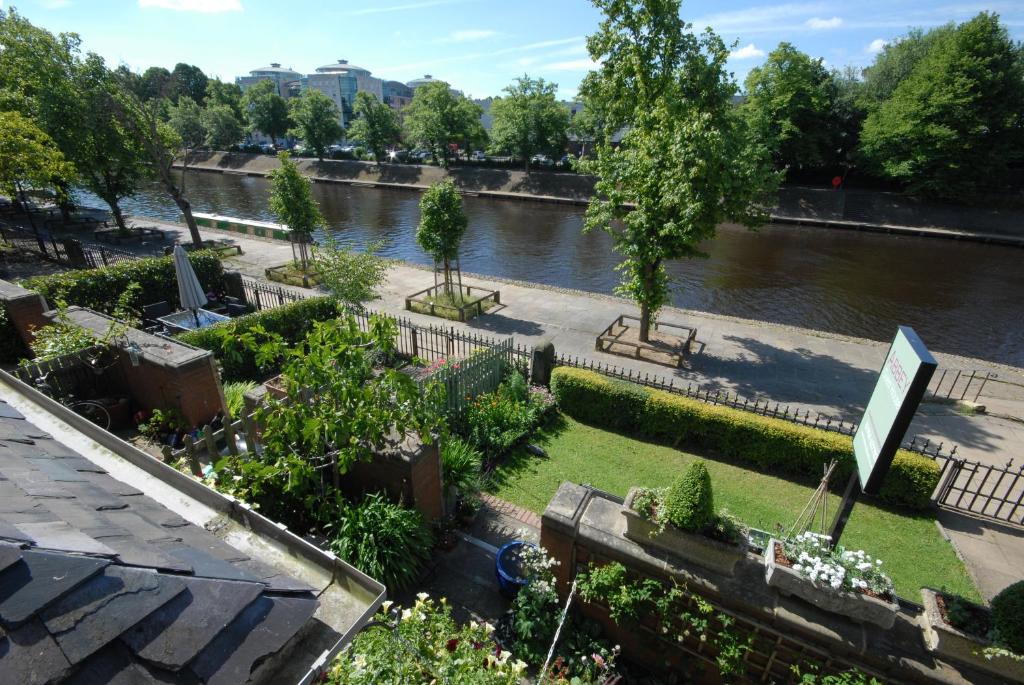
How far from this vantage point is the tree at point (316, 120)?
A: 5774cm

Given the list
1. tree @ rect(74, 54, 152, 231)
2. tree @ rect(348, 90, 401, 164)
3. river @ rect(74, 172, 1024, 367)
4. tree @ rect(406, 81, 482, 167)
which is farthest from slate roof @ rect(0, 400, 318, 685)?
tree @ rect(348, 90, 401, 164)

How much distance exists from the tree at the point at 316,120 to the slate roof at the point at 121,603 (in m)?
65.3

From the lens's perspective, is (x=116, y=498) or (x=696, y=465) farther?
(x=696, y=465)

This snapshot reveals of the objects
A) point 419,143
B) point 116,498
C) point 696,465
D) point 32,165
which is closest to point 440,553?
point 696,465

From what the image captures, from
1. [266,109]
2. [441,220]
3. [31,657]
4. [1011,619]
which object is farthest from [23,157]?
Result: [266,109]

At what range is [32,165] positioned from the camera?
60.4 ft

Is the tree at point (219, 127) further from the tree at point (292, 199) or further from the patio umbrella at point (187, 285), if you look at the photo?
the patio umbrella at point (187, 285)

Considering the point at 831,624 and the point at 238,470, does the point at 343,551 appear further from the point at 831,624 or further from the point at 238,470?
the point at 831,624

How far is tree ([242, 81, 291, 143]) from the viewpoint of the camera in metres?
68.6

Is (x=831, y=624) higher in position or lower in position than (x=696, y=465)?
lower

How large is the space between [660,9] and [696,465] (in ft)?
60.4

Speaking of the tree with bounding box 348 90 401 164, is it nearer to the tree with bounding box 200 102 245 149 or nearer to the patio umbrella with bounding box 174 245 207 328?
the tree with bounding box 200 102 245 149

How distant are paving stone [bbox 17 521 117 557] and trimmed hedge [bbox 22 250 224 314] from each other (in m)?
13.7

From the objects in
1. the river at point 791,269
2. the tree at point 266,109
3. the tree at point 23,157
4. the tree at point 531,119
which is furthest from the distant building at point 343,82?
the tree at point 23,157
